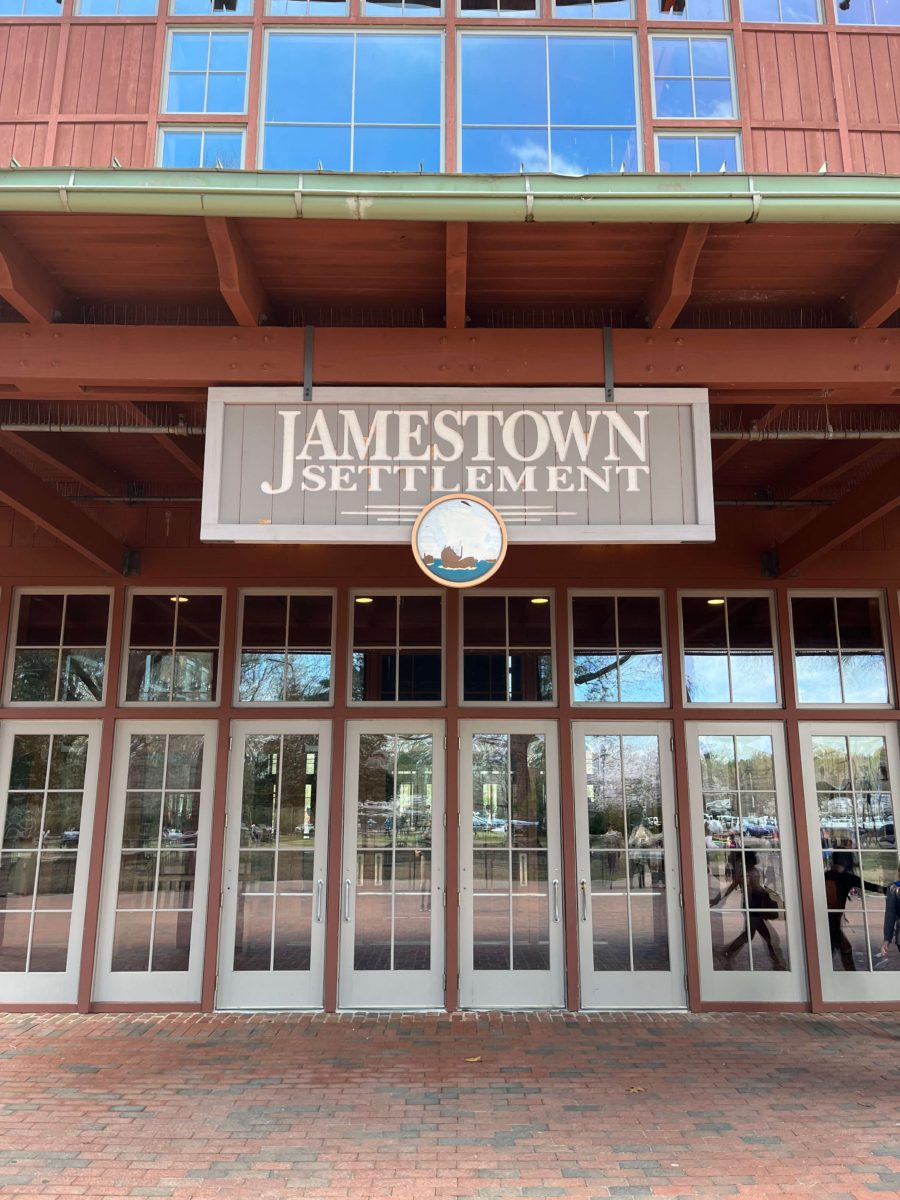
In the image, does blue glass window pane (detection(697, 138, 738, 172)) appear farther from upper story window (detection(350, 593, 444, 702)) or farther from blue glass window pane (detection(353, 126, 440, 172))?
upper story window (detection(350, 593, 444, 702))

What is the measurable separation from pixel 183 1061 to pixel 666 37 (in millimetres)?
7884

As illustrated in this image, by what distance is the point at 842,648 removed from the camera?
6.28 metres

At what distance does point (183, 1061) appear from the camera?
4703 millimetres

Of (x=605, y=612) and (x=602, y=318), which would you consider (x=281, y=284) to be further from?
(x=605, y=612)

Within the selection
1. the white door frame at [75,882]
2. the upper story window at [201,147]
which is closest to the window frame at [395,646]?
the white door frame at [75,882]

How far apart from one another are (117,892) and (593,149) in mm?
6516

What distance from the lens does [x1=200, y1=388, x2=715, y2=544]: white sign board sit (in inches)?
133

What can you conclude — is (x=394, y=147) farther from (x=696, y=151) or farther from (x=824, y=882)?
(x=824, y=882)

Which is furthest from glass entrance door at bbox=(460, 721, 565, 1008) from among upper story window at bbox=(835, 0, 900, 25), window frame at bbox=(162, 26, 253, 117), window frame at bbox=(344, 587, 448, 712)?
upper story window at bbox=(835, 0, 900, 25)

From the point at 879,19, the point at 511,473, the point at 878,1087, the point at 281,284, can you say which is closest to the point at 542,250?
the point at 511,473

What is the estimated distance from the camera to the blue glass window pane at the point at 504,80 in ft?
20.7

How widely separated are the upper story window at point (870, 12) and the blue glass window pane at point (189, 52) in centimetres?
488

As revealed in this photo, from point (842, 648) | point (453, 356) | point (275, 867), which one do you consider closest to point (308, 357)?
point (453, 356)

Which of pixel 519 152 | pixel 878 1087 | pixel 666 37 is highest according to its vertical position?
pixel 666 37
